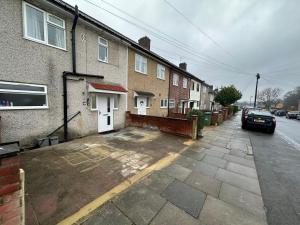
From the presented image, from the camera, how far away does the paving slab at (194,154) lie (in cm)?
529

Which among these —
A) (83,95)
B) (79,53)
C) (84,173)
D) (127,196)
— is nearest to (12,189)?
(127,196)

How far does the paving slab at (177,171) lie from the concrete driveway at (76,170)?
0.68 m

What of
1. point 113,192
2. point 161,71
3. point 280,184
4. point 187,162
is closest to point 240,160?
point 280,184

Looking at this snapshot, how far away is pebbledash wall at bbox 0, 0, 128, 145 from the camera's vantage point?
489 cm

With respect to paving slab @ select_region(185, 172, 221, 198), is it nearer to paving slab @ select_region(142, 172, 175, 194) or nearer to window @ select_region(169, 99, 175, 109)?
paving slab @ select_region(142, 172, 175, 194)

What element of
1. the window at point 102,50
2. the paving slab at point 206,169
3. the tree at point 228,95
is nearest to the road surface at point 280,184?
the paving slab at point 206,169

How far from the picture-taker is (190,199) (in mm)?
2986

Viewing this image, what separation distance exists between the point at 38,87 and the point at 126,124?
5407 mm

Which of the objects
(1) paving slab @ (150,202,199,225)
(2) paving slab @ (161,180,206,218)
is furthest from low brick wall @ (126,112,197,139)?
(1) paving slab @ (150,202,199,225)

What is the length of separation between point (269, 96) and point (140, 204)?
285ft

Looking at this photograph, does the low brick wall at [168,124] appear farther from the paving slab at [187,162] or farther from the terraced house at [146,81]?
the paving slab at [187,162]

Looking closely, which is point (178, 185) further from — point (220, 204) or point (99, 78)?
point (99, 78)

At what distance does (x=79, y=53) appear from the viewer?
275 inches

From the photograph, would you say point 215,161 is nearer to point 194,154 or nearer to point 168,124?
point 194,154
